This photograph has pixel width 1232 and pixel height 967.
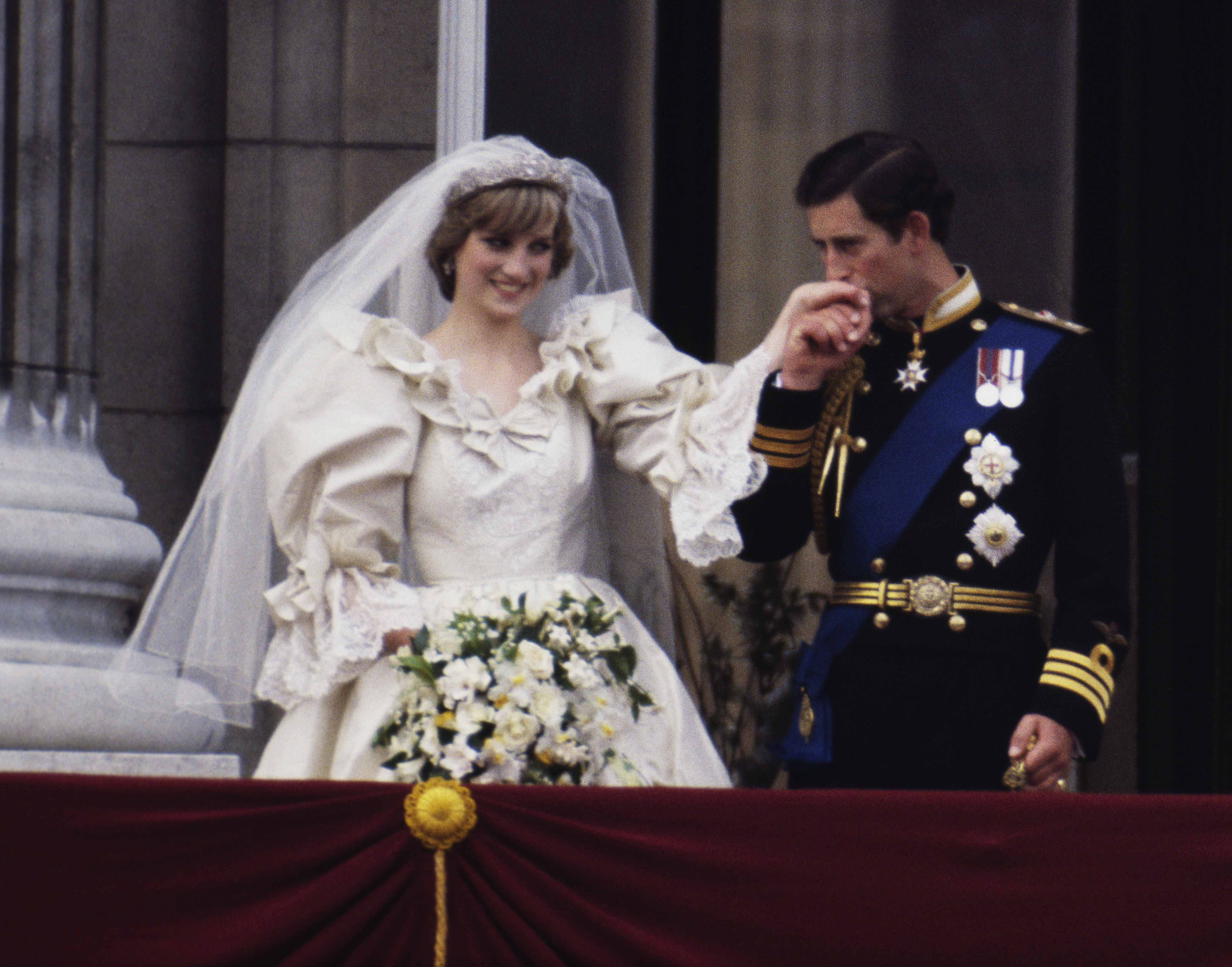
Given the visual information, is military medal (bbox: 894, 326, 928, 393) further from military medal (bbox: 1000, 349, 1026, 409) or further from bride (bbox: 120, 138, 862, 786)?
bride (bbox: 120, 138, 862, 786)

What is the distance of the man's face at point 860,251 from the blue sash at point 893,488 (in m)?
0.18

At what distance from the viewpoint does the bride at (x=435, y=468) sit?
3.44 meters

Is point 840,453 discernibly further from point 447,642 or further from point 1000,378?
point 447,642

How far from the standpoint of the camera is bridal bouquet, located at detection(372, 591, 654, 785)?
304 centimetres

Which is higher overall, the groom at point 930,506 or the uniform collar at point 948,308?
the uniform collar at point 948,308

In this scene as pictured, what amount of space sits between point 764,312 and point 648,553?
1.62m

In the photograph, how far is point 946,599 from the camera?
327cm

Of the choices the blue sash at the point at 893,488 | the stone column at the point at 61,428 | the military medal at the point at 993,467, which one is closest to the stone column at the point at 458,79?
the stone column at the point at 61,428

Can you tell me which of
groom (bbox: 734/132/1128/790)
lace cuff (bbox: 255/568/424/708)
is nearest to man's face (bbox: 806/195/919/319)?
groom (bbox: 734/132/1128/790)

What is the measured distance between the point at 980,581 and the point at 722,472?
0.49 metres

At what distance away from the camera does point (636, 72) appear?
207 inches

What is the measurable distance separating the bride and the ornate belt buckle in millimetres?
331

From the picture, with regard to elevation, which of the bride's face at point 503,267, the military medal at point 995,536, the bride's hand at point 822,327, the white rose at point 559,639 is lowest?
the white rose at point 559,639

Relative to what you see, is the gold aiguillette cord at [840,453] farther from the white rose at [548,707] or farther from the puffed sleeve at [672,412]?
the white rose at [548,707]
